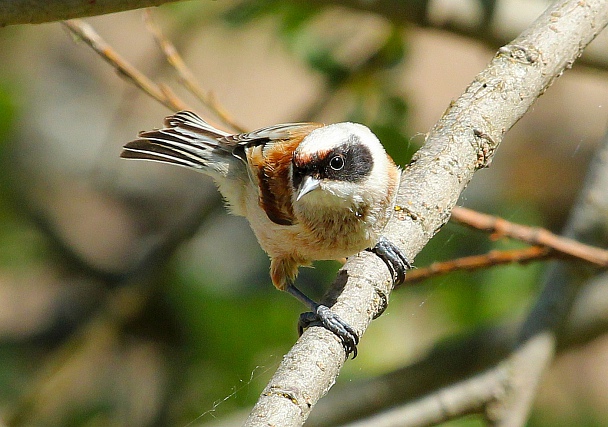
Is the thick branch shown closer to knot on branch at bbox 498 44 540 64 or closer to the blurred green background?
knot on branch at bbox 498 44 540 64

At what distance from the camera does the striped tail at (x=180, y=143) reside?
9.62ft

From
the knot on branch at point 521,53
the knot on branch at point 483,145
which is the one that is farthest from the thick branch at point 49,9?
the knot on branch at point 521,53

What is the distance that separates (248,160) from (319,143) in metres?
0.46

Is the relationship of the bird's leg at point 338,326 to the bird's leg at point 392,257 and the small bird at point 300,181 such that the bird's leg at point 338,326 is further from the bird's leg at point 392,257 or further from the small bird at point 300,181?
the bird's leg at point 392,257

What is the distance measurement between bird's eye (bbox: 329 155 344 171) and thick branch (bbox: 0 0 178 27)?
826 millimetres

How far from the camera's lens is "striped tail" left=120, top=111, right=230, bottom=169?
9.62 ft

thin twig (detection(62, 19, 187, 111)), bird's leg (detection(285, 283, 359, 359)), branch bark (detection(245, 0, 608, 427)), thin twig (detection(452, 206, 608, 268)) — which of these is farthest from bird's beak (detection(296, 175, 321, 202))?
thin twig (detection(62, 19, 187, 111))

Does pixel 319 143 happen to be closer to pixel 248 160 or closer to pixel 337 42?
pixel 248 160

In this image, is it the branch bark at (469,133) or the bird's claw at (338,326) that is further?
the branch bark at (469,133)

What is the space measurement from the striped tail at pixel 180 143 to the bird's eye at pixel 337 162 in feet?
2.23

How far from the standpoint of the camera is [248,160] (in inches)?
112

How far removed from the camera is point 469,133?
2373 millimetres

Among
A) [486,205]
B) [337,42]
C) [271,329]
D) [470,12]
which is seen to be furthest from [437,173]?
[486,205]

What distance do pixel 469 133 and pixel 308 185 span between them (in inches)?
21.3
